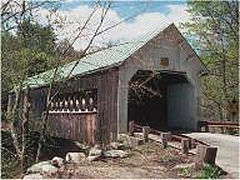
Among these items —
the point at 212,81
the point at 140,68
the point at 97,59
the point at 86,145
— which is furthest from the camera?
the point at 212,81

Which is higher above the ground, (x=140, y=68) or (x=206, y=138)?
(x=140, y=68)

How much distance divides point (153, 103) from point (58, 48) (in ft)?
24.5

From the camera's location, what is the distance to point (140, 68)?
16.8m

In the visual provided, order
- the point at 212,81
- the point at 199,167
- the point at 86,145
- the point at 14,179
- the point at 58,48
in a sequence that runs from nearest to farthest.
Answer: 1. the point at 199,167
2. the point at 14,179
3. the point at 58,48
4. the point at 86,145
5. the point at 212,81

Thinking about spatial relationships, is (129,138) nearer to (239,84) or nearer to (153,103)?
(153,103)

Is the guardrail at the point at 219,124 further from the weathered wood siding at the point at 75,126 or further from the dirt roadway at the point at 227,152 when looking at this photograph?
the weathered wood siding at the point at 75,126

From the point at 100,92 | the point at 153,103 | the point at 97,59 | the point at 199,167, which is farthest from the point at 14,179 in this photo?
the point at 153,103

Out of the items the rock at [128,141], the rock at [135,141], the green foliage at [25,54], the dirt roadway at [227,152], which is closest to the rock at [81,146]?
the rock at [128,141]

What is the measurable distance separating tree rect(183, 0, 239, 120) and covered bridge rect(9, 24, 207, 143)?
6265 mm

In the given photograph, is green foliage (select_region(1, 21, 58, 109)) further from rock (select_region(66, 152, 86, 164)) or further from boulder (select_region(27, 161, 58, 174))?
boulder (select_region(27, 161, 58, 174))

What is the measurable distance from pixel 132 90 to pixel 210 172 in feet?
25.6

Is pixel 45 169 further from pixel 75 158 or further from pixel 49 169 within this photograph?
pixel 75 158

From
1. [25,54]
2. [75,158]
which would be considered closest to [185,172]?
[75,158]

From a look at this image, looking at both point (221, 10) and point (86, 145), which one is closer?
point (86, 145)
